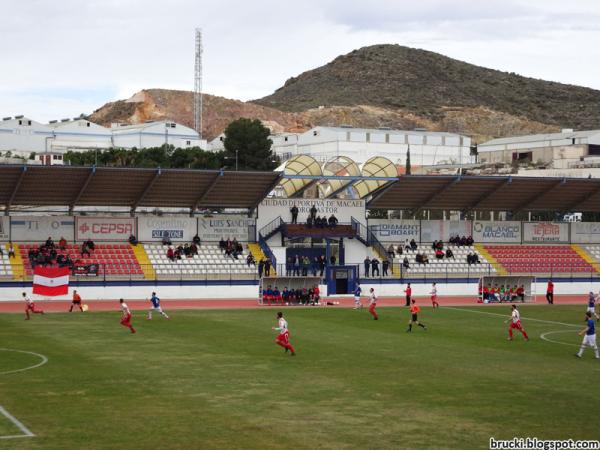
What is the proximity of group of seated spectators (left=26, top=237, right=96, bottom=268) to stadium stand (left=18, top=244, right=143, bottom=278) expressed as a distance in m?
0.26

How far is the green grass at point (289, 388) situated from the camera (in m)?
20.8

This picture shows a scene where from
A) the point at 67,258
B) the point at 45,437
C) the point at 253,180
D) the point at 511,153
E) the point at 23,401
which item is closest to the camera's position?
the point at 45,437

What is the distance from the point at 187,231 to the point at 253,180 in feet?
23.6

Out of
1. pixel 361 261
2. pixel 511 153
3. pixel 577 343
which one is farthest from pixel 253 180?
pixel 511 153

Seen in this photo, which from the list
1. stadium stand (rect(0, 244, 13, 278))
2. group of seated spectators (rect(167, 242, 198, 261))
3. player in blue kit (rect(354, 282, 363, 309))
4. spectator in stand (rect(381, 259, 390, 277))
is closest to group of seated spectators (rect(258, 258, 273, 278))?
group of seated spectators (rect(167, 242, 198, 261))

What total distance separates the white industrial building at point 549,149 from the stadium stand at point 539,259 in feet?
141

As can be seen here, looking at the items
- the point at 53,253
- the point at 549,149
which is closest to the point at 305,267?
the point at 53,253

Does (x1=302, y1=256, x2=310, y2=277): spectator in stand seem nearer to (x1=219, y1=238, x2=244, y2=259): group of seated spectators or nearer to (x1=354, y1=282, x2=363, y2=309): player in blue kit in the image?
(x1=219, y1=238, x2=244, y2=259): group of seated spectators

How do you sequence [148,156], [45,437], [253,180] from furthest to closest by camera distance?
[148,156]
[253,180]
[45,437]

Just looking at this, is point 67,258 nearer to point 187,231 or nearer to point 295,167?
point 187,231

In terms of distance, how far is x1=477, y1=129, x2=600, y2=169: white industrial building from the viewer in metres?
129

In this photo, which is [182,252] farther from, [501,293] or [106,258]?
[501,293]

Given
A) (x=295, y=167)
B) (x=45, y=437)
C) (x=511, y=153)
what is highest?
(x=511, y=153)

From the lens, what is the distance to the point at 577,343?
39.9 m
